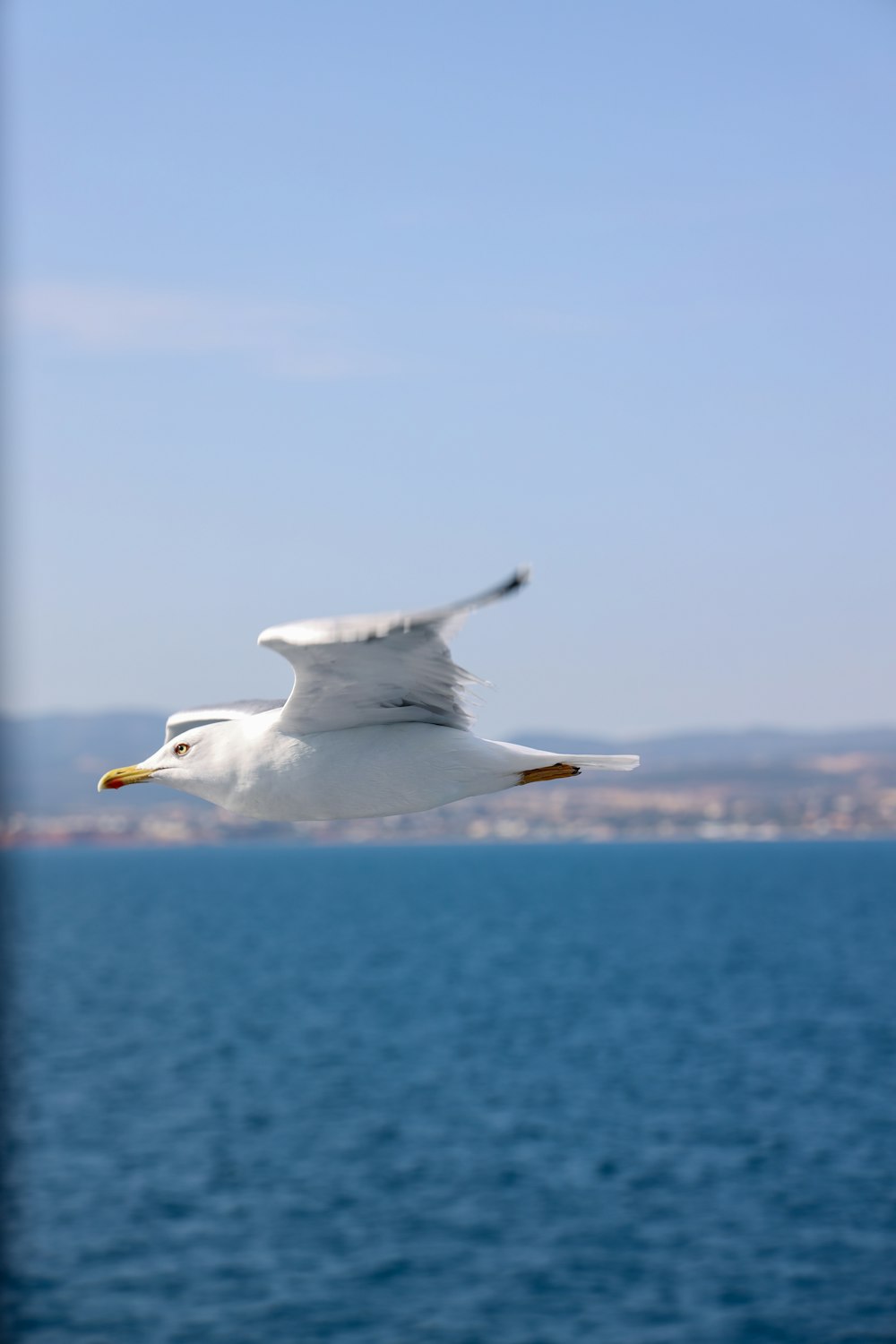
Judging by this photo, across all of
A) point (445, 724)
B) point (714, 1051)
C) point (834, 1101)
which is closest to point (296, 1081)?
point (714, 1051)

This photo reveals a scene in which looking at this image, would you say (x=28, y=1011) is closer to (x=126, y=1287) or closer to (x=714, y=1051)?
(x=714, y=1051)

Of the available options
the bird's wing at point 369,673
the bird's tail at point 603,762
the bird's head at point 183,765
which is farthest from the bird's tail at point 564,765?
the bird's head at point 183,765

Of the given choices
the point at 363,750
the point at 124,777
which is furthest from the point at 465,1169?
the point at 363,750

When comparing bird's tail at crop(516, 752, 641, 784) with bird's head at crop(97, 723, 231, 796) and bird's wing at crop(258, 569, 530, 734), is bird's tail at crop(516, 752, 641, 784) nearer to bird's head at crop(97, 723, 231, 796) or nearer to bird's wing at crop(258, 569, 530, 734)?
bird's wing at crop(258, 569, 530, 734)

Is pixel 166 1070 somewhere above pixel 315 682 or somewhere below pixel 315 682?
below

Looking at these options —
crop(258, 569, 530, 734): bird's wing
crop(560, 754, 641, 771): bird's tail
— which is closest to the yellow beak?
crop(258, 569, 530, 734): bird's wing

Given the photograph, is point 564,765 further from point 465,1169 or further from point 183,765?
point 465,1169

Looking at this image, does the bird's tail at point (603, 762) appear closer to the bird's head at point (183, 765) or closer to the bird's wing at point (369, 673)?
the bird's wing at point (369, 673)
